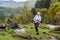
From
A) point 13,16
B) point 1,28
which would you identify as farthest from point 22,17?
point 1,28

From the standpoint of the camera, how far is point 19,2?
26500mm

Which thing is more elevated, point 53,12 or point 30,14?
point 53,12

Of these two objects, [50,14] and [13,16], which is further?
[13,16]

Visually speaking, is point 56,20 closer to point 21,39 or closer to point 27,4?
point 27,4

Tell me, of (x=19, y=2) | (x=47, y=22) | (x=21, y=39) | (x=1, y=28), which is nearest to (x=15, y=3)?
(x=19, y=2)

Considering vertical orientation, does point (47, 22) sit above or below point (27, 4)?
below

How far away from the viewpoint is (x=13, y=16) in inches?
950

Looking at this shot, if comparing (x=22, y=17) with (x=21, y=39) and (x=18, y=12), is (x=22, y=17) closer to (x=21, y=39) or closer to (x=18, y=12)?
(x=18, y=12)

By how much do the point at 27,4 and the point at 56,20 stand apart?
508cm

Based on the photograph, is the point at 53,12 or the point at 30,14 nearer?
the point at 53,12

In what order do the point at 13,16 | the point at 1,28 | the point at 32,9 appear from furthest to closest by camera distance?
the point at 32,9
the point at 13,16
the point at 1,28

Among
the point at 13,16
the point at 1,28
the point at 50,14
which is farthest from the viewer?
the point at 13,16

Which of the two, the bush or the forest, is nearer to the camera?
the bush

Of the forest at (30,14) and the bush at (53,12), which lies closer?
the bush at (53,12)
